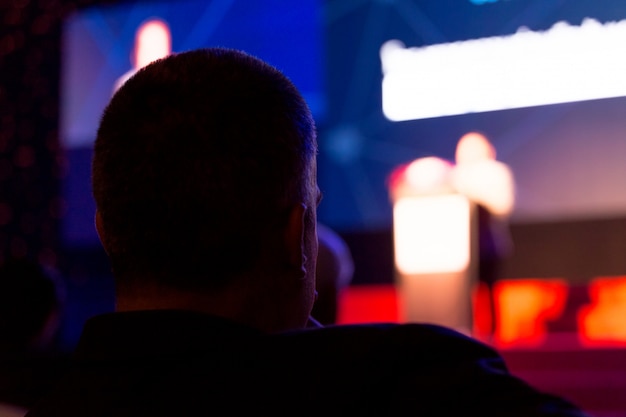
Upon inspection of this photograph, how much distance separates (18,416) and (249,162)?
0.72 m

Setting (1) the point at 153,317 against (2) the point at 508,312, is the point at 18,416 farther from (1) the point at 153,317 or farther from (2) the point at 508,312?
(2) the point at 508,312

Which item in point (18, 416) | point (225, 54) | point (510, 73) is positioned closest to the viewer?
point (225, 54)

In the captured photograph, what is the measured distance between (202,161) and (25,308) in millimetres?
1585

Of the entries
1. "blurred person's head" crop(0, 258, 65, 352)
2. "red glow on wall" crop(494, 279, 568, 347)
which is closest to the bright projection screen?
"red glow on wall" crop(494, 279, 568, 347)

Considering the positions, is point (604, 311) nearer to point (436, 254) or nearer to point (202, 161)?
point (436, 254)

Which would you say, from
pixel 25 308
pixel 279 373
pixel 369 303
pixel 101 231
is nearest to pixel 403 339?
pixel 279 373

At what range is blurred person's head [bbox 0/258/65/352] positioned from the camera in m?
2.04

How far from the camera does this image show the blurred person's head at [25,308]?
2035 mm

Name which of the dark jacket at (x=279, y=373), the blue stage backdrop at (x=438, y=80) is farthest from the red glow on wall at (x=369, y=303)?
the dark jacket at (x=279, y=373)

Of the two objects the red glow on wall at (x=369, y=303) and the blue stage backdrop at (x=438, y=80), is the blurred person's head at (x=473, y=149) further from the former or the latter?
the red glow on wall at (x=369, y=303)

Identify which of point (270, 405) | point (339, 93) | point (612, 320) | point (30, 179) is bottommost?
point (612, 320)

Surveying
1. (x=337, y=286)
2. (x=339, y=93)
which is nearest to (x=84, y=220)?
(x=339, y=93)

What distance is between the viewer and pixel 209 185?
65cm

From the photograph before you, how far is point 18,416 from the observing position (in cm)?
115
